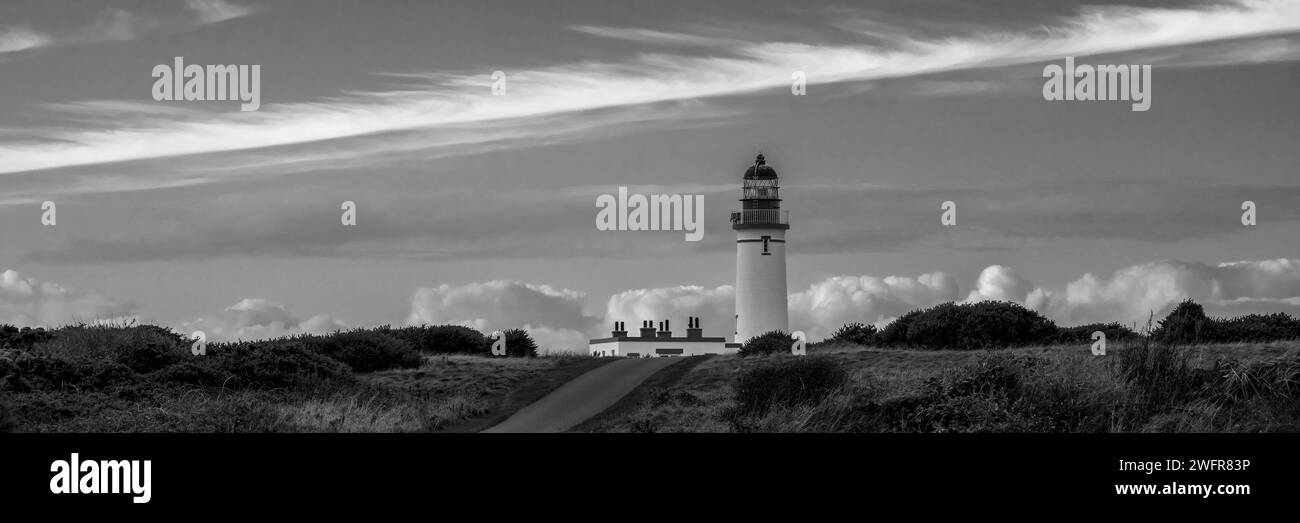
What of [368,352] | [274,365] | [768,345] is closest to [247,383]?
[274,365]

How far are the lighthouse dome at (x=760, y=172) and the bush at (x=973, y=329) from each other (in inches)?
899

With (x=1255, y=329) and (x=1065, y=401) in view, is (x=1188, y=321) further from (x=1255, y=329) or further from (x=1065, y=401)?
(x=1065, y=401)

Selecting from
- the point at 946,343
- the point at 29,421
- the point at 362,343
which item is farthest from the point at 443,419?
the point at 946,343

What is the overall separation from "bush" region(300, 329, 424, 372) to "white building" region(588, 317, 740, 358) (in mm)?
26868

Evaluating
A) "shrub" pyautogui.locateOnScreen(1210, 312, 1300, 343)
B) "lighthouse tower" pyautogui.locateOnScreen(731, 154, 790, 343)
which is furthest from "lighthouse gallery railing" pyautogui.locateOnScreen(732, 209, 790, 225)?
"shrub" pyautogui.locateOnScreen(1210, 312, 1300, 343)

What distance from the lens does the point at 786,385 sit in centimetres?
2761

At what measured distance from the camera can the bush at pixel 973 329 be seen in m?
39.1

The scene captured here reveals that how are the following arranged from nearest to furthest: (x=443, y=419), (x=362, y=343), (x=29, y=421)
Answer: (x=29, y=421)
(x=443, y=419)
(x=362, y=343)

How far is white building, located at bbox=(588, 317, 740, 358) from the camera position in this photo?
214 feet

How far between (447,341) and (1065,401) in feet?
82.4
